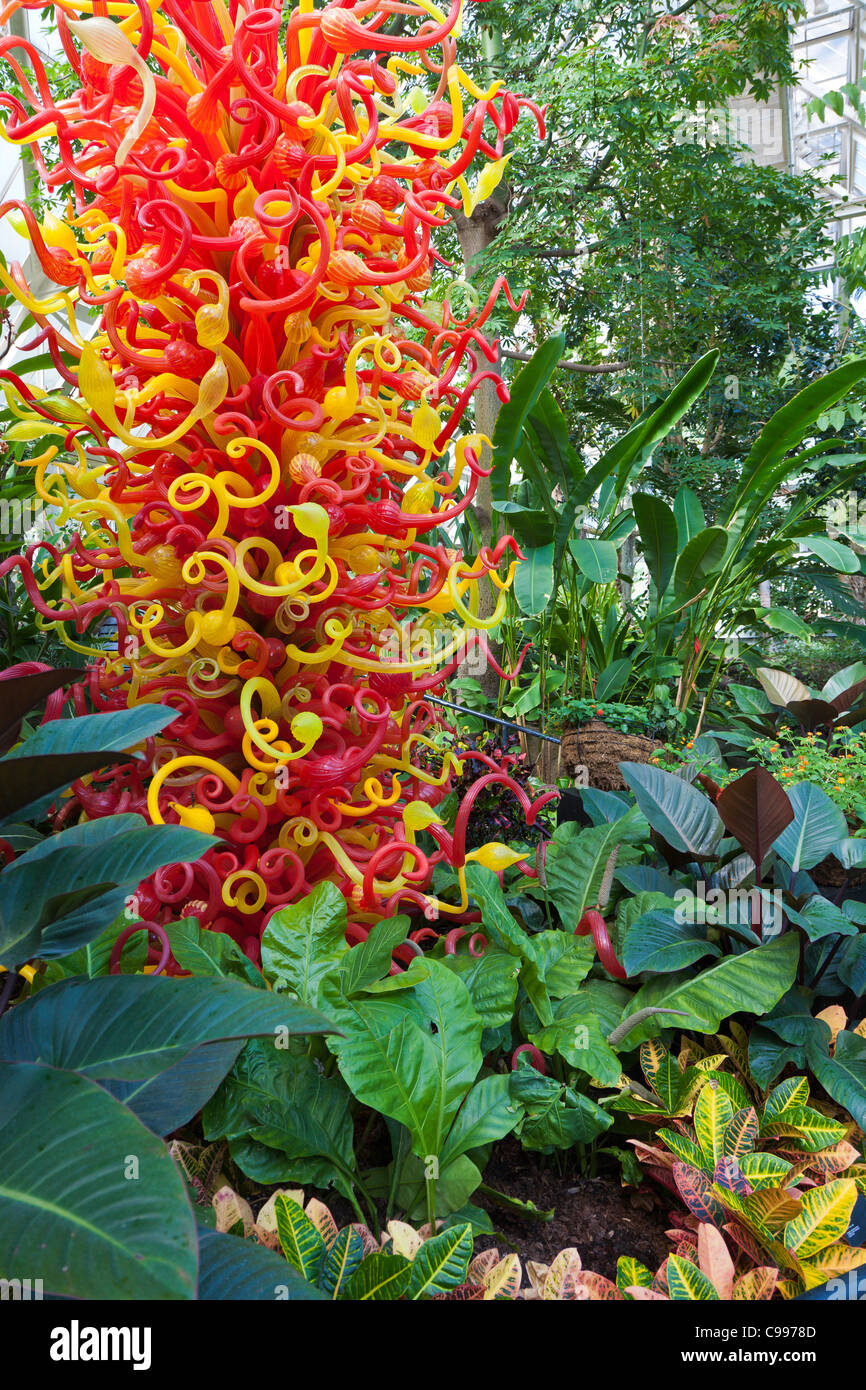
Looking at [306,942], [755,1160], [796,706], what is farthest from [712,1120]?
[796,706]

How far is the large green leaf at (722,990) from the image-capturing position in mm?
788

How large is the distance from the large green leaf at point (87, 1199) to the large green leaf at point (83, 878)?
0.12 m

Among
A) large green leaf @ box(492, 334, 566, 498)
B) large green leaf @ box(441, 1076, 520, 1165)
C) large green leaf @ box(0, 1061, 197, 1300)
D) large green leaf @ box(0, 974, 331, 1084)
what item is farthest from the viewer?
large green leaf @ box(492, 334, 566, 498)

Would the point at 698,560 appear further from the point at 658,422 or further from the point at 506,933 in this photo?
the point at 506,933

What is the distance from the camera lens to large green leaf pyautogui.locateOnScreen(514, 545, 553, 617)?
69.8 inches

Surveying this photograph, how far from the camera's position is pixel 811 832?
97 centimetres

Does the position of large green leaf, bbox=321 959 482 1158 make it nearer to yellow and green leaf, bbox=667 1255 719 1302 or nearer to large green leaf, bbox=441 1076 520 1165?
large green leaf, bbox=441 1076 520 1165

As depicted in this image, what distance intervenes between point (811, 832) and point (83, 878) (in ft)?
2.59

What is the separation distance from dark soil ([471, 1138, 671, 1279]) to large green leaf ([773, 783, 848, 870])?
39cm

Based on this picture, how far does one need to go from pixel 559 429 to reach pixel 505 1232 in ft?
5.74

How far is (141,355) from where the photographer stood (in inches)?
30.1

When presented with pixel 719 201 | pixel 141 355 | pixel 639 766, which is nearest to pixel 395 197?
pixel 141 355

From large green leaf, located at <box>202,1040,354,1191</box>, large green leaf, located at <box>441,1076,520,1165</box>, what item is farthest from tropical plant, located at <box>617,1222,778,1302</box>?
large green leaf, located at <box>202,1040,354,1191</box>

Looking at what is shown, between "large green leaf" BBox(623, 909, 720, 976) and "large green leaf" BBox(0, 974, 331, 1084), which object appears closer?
"large green leaf" BBox(0, 974, 331, 1084)
